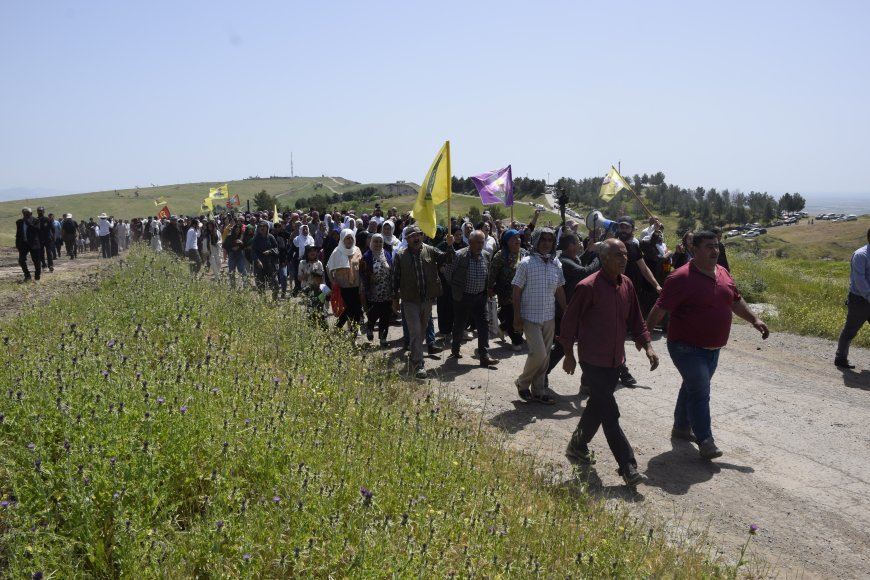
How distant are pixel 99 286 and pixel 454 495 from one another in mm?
10134

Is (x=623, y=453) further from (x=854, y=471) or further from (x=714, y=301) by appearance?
(x=854, y=471)

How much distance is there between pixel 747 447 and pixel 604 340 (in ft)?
7.37

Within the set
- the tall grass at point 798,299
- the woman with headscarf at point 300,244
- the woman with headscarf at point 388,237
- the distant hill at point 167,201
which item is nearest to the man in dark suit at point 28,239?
the woman with headscarf at point 300,244

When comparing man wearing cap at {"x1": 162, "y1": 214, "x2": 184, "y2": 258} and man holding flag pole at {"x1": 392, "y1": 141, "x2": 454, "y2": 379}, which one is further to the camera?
man wearing cap at {"x1": 162, "y1": 214, "x2": 184, "y2": 258}

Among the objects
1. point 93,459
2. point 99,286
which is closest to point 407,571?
point 93,459

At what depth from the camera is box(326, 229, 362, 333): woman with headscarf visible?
10.2m

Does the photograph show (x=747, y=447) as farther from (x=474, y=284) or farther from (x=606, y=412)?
(x=474, y=284)

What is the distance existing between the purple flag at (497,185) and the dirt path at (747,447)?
543 cm

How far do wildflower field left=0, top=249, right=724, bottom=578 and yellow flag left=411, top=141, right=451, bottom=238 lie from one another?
12.8ft

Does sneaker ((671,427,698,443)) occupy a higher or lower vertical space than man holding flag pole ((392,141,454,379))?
lower

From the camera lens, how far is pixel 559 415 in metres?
8.02

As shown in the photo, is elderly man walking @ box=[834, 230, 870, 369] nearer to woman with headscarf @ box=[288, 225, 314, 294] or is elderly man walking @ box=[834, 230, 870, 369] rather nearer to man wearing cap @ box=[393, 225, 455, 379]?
man wearing cap @ box=[393, 225, 455, 379]

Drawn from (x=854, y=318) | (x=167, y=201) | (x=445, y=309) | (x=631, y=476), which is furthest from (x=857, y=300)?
(x=167, y=201)

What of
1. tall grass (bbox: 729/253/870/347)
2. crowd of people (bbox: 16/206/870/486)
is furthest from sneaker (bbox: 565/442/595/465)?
tall grass (bbox: 729/253/870/347)
